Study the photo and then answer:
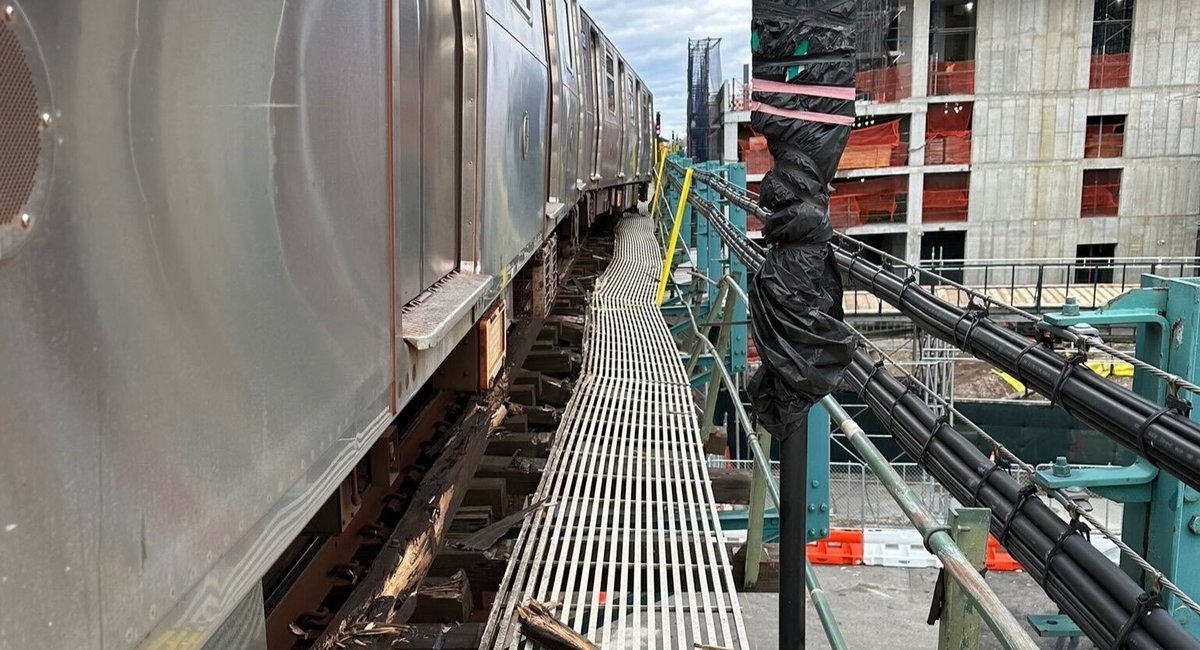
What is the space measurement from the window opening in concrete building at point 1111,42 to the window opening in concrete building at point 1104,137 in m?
0.95

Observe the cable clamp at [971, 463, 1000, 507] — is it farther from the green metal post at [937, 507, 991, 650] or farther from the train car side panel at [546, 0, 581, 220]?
the train car side panel at [546, 0, 581, 220]

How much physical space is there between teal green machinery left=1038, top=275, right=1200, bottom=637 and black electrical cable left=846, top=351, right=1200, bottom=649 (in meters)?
1.80

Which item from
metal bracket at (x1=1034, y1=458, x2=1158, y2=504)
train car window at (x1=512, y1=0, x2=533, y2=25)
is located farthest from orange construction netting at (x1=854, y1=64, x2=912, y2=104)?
train car window at (x1=512, y1=0, x2=533, y2=25)

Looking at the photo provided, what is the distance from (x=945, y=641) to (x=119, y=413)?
1.76 m

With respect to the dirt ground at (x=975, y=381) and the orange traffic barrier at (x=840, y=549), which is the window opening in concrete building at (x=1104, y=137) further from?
the orange traffic barrier at (x=840, y=549)

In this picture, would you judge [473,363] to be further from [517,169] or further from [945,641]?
[945,641]

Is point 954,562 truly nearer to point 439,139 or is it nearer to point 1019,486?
point 1019,486

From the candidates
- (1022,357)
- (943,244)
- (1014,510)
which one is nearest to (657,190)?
(943,244)

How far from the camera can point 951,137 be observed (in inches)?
1001

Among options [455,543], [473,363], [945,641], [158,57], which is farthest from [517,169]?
[158,57]

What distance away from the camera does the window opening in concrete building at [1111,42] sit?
24.4 metres

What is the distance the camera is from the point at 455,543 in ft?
10.8

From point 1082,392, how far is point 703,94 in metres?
33.5

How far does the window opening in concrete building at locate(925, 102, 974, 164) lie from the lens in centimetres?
2539
